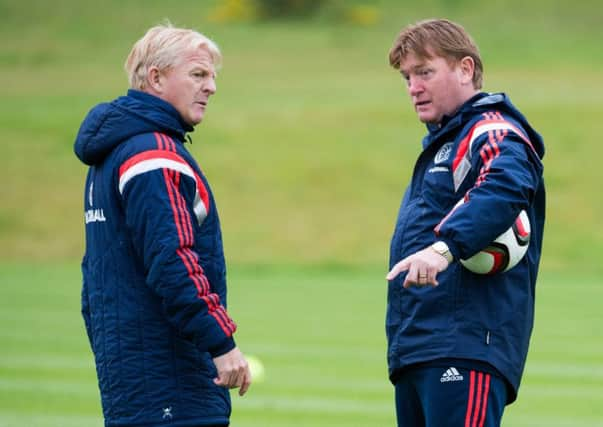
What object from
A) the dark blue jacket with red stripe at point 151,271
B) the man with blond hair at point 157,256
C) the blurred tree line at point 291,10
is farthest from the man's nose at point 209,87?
the blurred tree line at point 291,10

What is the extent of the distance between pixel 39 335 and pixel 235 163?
18750 mm

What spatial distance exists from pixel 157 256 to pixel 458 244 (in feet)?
3.28

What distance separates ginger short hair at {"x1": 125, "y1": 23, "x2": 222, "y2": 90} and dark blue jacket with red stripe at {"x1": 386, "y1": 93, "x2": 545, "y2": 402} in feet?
3.10

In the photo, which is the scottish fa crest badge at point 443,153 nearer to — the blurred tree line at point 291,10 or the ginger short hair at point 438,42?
the ginger short hair at point 438,42

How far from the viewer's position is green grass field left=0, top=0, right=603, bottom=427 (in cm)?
1028

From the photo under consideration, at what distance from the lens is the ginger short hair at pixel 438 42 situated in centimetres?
438

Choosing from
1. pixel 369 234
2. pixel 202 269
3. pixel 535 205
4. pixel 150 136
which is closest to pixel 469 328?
pixel 535 205

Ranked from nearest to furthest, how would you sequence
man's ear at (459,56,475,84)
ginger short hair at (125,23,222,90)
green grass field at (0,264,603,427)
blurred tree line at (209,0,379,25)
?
ginger short hair at (125,23,222,90) < man's ear at (459,56,475,84) < green grass field at (0,264,603,427) < blurred tree line at (209,0,379,25)

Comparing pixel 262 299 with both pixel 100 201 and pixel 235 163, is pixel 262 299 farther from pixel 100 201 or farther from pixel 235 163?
pixel 235 163

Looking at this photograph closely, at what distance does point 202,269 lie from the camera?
4.14 metres

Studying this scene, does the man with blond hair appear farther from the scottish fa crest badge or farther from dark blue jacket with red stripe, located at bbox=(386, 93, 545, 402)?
the scottish fa crest badge

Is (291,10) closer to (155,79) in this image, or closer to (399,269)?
(155,79)

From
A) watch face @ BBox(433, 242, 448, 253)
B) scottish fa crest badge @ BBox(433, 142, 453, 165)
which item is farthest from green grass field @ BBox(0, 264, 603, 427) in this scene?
watch face @ BBox(433, 242, 448, 253)

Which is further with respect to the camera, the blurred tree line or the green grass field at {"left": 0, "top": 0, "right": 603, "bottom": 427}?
the blurred tree line
